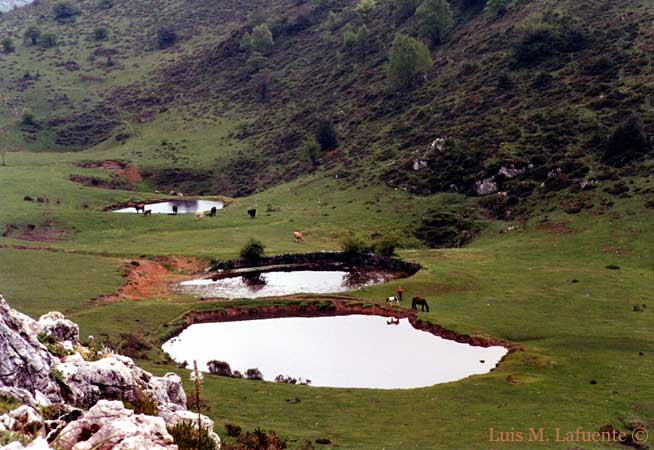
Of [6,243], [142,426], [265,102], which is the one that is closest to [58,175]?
[6,243]

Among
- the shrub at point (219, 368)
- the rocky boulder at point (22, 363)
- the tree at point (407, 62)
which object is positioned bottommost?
the shrub at point (219, 368)

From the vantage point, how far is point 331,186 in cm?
9938

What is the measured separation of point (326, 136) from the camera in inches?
4547

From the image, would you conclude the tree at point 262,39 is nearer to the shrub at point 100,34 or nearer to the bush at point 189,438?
the shrub at point 100,34

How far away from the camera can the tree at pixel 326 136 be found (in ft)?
379

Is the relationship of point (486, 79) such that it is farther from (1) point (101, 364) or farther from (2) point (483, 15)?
(1) point (101, 364)

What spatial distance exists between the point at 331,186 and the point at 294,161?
20.8 m

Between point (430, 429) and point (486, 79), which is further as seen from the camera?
point (486, 79)

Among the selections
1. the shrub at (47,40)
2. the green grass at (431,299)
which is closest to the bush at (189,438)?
the green grass at (431,299)

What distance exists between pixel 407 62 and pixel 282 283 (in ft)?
237

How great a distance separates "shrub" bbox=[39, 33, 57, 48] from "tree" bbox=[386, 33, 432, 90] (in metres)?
113

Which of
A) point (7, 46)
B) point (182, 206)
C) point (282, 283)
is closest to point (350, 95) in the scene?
point (182, 206)

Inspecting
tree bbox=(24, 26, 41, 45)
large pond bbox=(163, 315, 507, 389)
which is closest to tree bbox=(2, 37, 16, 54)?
tree bbox=(24, 26, 41, 45)

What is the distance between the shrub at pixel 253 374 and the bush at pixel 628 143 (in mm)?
55782
